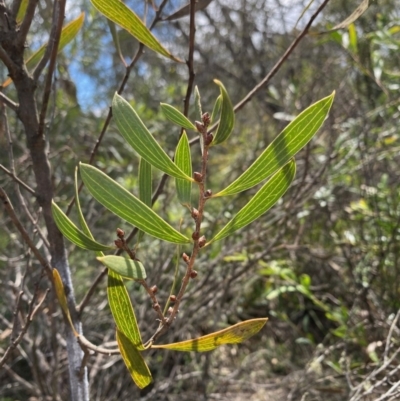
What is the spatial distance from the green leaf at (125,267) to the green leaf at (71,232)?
4 cm

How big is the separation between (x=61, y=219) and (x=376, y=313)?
0.97 meters

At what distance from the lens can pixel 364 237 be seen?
1.35m

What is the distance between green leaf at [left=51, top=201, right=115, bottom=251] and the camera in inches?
18.6

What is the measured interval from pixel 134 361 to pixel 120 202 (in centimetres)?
15

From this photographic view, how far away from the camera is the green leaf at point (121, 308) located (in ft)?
1.58

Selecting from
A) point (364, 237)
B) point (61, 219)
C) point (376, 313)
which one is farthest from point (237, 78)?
point (61, 219)

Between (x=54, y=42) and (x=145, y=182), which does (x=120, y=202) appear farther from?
(x=54, y=42)

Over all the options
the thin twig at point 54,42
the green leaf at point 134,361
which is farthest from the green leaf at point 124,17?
the green leaf at point 134,361

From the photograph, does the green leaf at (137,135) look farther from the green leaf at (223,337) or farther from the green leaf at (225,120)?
the green leaf at (223,337)

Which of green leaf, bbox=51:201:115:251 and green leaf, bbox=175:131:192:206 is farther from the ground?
green leaf, bbox=175:131:192:206

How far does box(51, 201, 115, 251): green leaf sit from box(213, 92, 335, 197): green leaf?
0.16 metres

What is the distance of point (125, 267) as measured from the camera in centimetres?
43

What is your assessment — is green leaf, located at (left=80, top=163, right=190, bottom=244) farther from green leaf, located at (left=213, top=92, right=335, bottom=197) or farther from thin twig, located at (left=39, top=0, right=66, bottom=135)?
thin twig, located at (left=39, top=0, right=66, bottom=135)

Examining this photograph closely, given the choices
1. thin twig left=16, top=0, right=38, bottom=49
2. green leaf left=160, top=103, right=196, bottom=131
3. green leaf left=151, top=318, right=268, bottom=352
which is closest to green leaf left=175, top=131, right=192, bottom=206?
green leaf left=160, top=103, right=196, bottom=131
